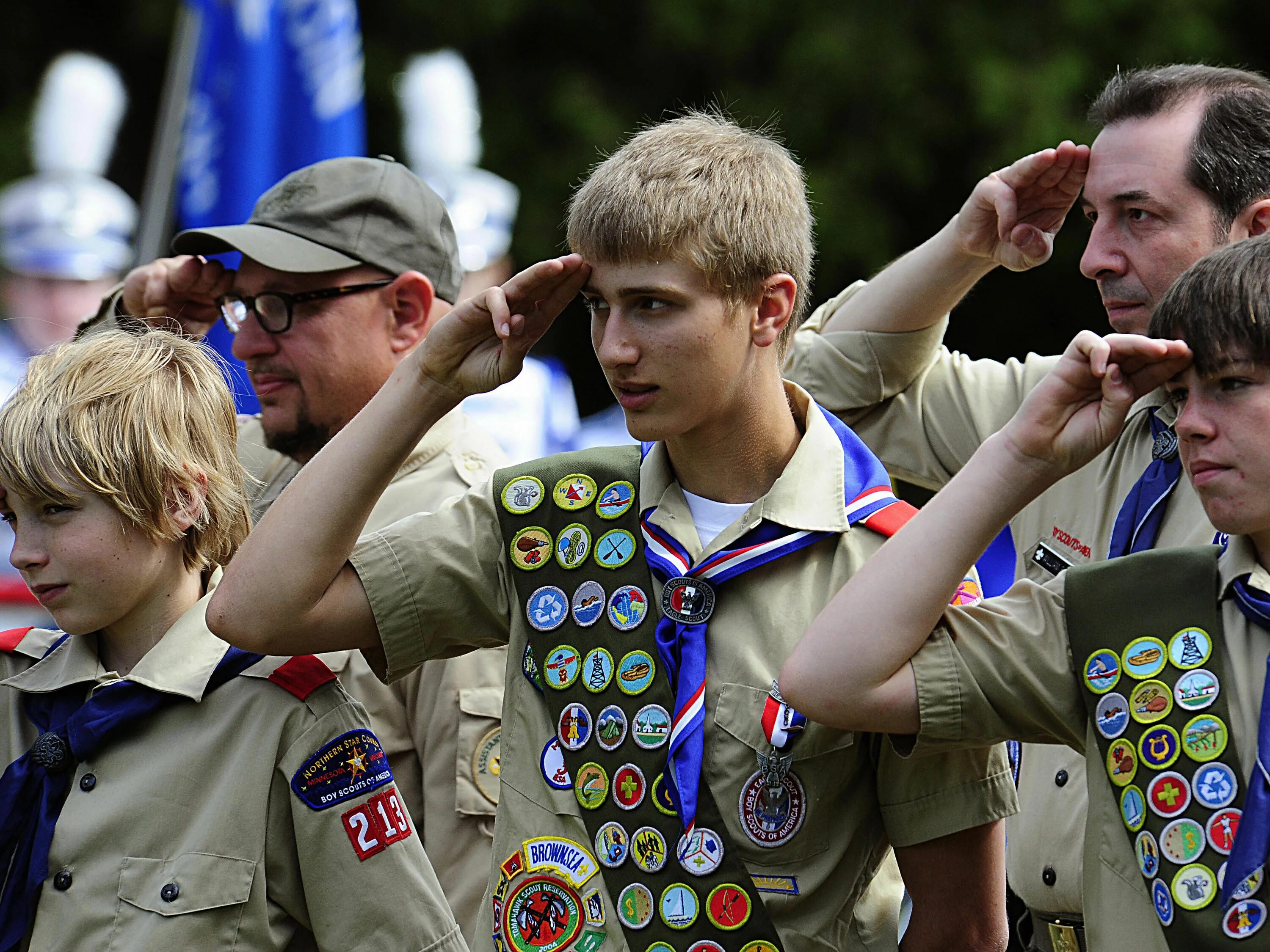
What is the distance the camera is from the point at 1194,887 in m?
2.15

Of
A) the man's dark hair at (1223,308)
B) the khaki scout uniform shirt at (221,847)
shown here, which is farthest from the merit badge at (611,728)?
the man's dark hair at (1223,308)

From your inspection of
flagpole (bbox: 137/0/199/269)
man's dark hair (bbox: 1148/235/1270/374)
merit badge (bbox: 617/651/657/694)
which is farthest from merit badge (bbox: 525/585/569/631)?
flagpole (bbox: 137/0/199/269)

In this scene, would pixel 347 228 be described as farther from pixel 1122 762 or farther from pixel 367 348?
pixel 1122 762

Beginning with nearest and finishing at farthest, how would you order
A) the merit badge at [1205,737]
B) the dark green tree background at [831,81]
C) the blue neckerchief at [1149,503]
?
the merit badge at [1205,737], the blue neckerchief at [1149,503], the dark green tree background at [831,81]

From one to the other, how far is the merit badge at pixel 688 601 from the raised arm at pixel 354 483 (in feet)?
1.53

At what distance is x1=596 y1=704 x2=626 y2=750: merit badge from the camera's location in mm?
2557

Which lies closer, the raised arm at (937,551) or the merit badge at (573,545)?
the raised arm at (937,551)

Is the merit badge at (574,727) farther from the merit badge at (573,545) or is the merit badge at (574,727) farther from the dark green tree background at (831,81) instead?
the dark green tree background at (831,81)

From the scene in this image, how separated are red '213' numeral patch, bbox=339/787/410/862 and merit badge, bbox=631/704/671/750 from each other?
1.69 feet

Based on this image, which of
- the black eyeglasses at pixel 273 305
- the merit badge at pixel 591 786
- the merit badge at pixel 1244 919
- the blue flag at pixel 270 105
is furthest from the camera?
the blue flag at pixel 270 105

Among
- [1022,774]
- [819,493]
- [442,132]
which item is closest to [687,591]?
[819,493]

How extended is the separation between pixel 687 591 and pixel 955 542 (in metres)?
0.45

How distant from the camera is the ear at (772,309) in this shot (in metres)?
2.71

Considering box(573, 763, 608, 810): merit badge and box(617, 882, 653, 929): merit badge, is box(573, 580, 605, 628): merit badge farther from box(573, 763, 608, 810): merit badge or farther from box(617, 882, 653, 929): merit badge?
box(617, 882, 653, 929): merit badge
